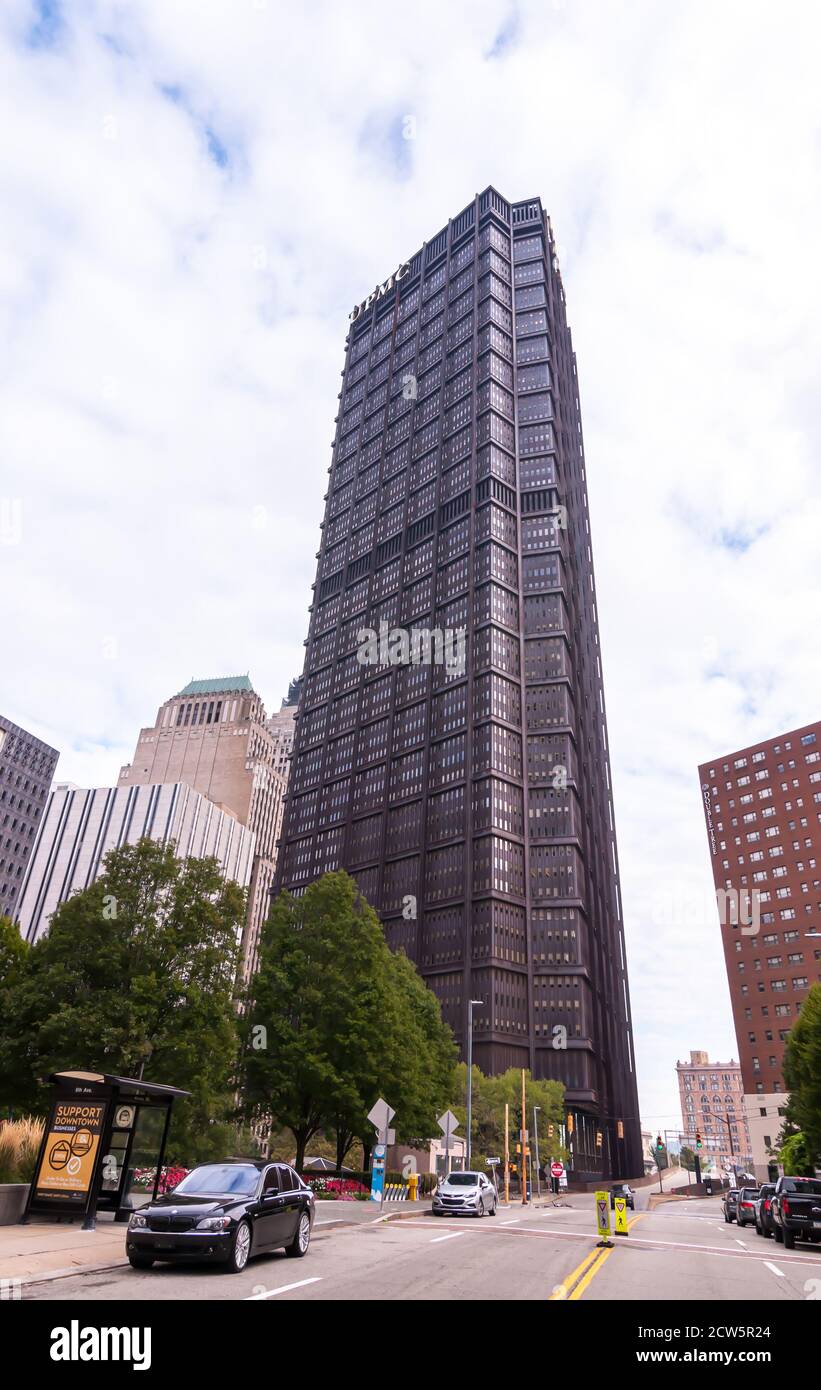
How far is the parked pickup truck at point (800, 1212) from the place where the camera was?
22.2 metres

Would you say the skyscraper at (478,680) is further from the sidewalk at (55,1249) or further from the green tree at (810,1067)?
the sidewalk at (55,1249)

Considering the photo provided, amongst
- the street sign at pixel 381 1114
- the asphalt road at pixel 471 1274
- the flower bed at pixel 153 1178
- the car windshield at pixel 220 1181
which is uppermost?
the street sign at pixel 381 1114

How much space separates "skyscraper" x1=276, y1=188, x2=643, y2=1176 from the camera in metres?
112

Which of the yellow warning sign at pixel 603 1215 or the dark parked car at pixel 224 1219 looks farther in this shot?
the yellow warning sign at pixel 603 1215

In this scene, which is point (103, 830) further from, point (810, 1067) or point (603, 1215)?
point (603, 1215)

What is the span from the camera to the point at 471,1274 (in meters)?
12.6

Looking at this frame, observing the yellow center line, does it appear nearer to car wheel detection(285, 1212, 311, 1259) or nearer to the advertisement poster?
car wheel detection(285, 1212, 311, 1259)

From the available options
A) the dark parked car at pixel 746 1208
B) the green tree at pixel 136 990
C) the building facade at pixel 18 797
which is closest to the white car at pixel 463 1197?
the green tree at pixel 136 990

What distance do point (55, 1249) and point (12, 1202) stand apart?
158 inches

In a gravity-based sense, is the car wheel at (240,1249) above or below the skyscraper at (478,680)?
below

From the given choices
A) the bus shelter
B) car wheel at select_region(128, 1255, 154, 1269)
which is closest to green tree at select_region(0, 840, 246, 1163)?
the bus shelter

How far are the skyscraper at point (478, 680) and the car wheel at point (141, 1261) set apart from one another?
94541mm

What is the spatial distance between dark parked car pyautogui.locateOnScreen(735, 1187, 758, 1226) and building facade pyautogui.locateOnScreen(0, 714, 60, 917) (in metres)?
113
